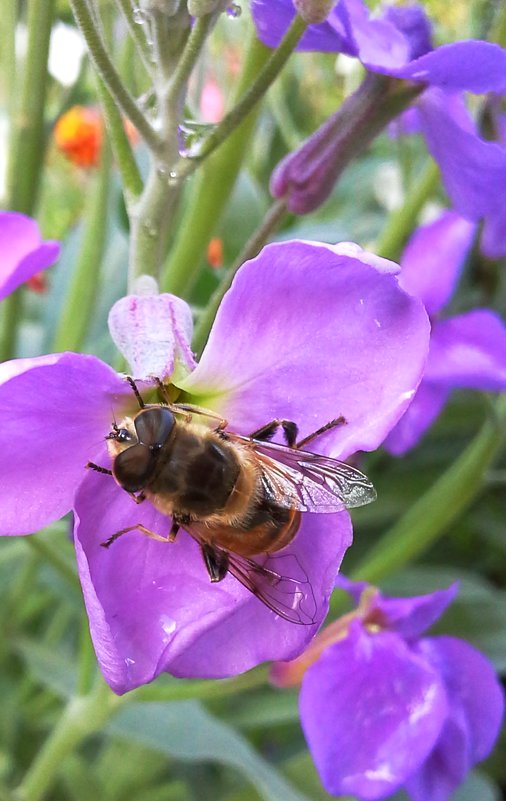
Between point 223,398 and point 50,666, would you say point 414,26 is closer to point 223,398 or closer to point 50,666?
point 223,398

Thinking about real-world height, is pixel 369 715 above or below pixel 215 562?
below

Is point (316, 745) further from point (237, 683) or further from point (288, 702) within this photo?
point (288, 702)

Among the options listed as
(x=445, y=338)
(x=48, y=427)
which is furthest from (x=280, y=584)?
(x=445, y=338)

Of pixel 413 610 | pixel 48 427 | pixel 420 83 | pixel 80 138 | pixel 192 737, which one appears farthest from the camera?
pixel 80 138

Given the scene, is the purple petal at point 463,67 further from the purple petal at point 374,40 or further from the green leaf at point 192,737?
the green leaf at point 192,737

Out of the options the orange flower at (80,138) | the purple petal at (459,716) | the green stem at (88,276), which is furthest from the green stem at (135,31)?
the orange flower at (80,138)

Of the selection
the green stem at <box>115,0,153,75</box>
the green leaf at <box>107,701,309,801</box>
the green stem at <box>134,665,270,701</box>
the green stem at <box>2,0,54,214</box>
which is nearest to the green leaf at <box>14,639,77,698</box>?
the green leaf at <box>107,701,309,801</box>
